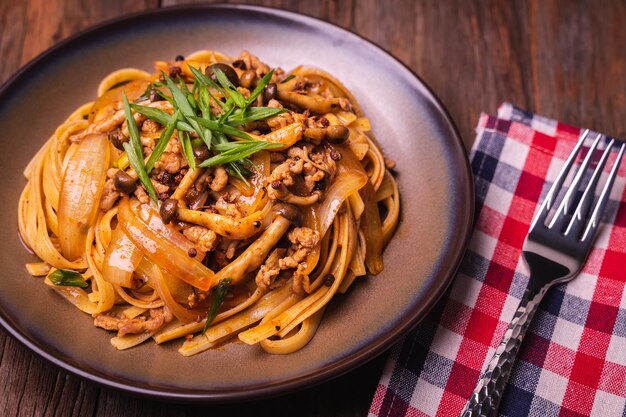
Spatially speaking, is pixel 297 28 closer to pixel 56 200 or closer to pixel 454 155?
pixel 454 155

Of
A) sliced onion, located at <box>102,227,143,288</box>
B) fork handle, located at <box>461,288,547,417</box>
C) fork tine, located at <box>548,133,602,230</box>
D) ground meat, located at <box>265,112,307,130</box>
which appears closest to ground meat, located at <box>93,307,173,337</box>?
sliced onion, located at <box>102,227,143,288</box>

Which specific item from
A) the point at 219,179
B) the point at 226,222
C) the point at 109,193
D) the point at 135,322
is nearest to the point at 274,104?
the point at 219,179

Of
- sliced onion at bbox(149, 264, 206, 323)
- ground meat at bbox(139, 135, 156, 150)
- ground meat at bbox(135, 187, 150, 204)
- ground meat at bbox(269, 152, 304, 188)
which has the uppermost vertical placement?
ground meat at bbox(269, 152, 304, 188)

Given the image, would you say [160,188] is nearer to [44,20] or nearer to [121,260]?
[121,260]

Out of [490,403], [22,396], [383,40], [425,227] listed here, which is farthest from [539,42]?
[22,396]

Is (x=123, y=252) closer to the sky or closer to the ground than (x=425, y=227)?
closer to the ground

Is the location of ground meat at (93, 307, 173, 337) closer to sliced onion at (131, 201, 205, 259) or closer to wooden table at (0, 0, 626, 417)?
sliced onion at (131, 201, 205, 259)
